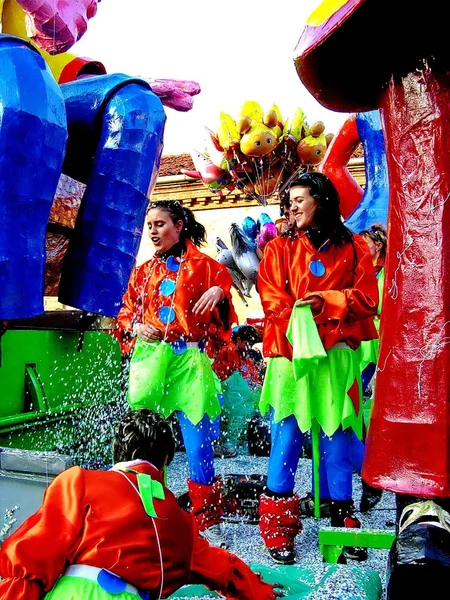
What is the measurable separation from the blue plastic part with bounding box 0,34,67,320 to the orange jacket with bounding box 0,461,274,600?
626mm

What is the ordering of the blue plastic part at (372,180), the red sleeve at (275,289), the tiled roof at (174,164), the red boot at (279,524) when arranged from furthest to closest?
the tiled roof at (174,164) < the blue plastic part at (372,180) < the red sleeve at (275,289) < the red boot at (279,524)

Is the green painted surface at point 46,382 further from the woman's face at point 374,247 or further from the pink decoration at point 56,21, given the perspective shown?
the woman's face at point 374,247

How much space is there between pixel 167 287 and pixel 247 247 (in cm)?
319

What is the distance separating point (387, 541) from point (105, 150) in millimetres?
1524

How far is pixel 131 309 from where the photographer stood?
2.58m

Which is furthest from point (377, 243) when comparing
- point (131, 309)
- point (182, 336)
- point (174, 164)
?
point (174, 164)

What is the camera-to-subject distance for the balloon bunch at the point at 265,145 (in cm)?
503

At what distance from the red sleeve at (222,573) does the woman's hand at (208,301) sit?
3.61 feet

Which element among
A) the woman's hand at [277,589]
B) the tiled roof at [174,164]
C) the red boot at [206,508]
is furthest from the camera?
the tiled roof at [174,164]

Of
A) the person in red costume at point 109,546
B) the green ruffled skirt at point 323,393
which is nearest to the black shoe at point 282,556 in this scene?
the green ruffled skirt at point 323,393

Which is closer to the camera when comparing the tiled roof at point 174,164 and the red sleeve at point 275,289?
the red sleeve at point 275,289

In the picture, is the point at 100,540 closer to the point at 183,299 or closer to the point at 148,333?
the point at 148,333

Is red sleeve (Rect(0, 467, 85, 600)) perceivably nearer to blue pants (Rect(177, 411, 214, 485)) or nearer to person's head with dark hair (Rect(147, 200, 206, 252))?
blue pants (Rect(177, 411, 214, 485))

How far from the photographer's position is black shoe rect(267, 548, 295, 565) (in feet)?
6.67
